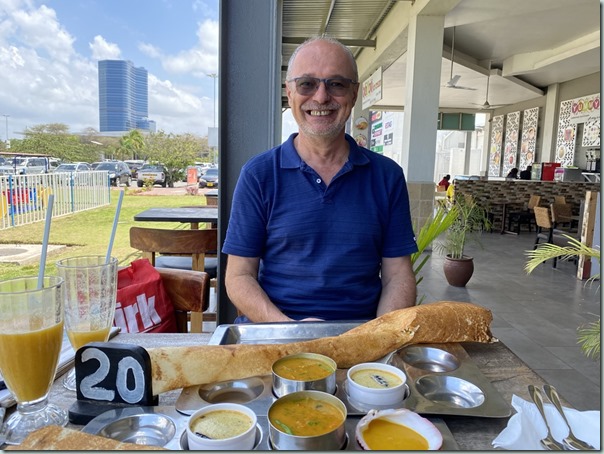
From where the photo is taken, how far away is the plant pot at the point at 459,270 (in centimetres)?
527

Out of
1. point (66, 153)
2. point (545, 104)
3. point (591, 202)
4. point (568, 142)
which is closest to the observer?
point (66, 153)

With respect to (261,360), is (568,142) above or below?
above

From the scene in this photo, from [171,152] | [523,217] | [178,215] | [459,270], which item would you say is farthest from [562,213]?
[178,215]

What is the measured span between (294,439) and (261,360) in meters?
0.29

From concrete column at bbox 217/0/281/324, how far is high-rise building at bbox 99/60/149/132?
2.64 feet

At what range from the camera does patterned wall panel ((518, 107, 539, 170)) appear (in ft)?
49.9

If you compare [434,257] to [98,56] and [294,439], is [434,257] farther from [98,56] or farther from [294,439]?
[294,439]

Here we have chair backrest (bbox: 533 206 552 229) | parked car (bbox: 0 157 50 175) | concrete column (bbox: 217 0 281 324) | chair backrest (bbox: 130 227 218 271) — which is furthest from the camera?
chair backrest (bbox: 533 206 552 229)

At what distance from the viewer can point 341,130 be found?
1.77 metres

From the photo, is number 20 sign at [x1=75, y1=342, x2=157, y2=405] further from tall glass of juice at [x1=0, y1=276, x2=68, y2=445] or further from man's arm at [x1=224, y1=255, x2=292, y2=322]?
man's arm at [x1=224, y1=255, x2=292, y2=322]

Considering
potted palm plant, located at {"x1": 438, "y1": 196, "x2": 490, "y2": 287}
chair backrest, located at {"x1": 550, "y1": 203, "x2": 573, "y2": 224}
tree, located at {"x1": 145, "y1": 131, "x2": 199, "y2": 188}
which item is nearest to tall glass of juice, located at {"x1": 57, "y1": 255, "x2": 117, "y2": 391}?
tree, located at {"x1": 145, "y1": 131, "x2": 199, "y2": 188}

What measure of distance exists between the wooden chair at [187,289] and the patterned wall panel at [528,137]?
16019mm

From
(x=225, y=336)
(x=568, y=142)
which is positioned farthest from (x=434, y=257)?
(x=568, y=142)

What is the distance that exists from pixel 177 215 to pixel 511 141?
16491 mm
